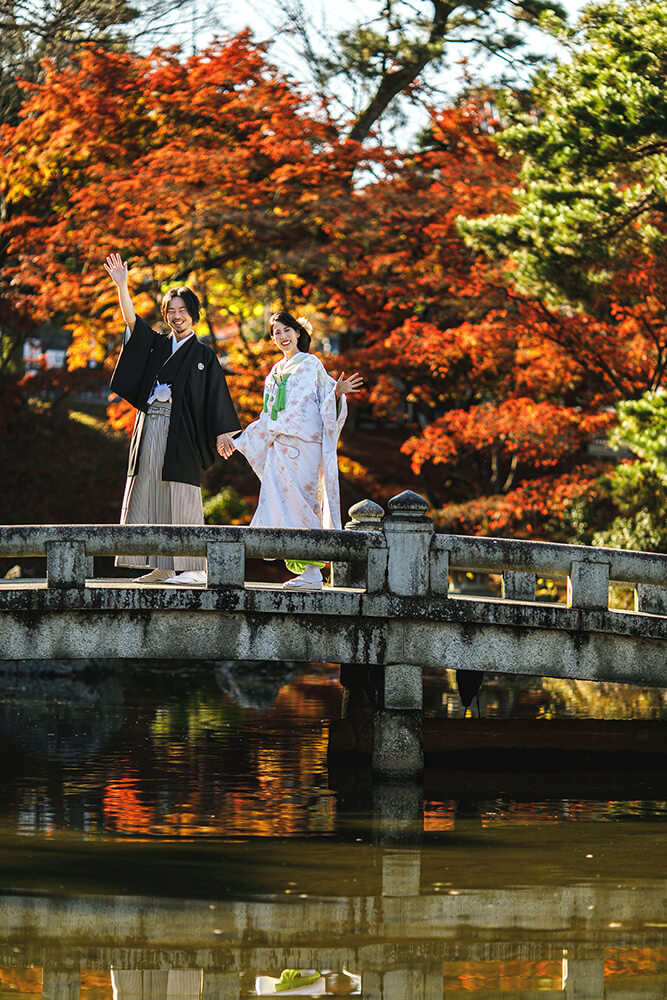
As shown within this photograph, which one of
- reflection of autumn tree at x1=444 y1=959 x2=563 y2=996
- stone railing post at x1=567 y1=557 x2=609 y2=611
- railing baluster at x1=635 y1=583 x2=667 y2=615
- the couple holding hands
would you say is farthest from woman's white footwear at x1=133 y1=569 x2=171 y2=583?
reflection of autumn tree at x1=444 y1=959 x2=563 y2=996

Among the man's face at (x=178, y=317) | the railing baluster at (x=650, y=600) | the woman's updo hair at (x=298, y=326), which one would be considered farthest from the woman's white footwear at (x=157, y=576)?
the railing baluster at (x=650, y=600)

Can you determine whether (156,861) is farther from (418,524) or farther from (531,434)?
(531,434)

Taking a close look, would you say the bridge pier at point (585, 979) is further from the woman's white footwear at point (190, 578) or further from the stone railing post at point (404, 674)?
the woman's white footwear at point (190, 578)

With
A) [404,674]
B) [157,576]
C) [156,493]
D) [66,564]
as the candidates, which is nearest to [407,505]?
[404,674]

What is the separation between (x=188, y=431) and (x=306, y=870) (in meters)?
3.45

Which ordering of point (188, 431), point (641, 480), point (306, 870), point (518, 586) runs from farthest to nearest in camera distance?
point (641, 480) < point (518, 586) < point (188, 431) < point (306, 870)

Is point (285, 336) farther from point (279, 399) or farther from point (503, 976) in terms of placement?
point (503, 976)

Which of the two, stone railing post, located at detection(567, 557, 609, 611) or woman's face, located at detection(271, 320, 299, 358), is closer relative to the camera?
stone railing post, located at detection(567, 557, 609, 611)

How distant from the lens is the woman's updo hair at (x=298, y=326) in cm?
1050

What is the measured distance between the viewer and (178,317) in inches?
396

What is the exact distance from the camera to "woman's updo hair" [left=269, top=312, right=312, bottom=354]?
10500mm

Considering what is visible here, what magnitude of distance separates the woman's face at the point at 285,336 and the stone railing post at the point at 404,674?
5.31 ft

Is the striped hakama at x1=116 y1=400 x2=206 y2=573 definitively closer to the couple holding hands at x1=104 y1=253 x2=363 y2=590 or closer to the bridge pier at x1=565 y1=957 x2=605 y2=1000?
the couple holding hands at x1=104 y1=253 x2=363 y2=590

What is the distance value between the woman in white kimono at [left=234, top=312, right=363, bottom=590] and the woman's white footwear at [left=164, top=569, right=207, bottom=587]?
1.88 feet
